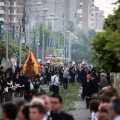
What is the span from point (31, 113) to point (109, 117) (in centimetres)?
105

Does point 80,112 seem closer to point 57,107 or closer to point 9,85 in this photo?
point 9,85

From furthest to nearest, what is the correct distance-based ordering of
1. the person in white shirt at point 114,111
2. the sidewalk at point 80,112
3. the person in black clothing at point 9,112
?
the sidewalk at point 80,112 → the person in black clothing at point 9,112 → the person in white shirt at point 114,111

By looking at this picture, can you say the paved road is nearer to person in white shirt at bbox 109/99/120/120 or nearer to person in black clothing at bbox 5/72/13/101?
person in black clothing at bbox 5/72/13/101

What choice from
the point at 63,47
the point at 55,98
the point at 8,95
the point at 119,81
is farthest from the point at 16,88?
the point at 63,47

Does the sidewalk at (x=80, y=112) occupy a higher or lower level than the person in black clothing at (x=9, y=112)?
lower

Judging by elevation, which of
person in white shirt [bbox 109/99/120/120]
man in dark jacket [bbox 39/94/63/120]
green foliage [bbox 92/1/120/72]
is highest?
green foliage [bbox 92/1/120/72]

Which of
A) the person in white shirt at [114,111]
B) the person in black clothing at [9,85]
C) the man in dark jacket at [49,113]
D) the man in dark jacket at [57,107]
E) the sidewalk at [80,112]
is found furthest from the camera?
the person in black clothing at [9,85]

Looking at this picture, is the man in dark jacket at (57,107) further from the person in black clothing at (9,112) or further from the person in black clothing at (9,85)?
the person in black clothing at (9,85)

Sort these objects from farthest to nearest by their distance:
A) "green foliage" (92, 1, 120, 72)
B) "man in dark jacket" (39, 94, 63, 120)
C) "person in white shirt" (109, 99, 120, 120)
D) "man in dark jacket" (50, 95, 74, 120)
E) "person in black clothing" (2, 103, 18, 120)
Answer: "green foliage" (92, 1, 120, 72)
"man in dark jacket" (50, 95, 74, 120)
"man in dark jacket" (39, 94, 63, 120)
"person in black clothing" (2, 103, 18, 120)
"person in white shirt" (109, 99, 120, 120)

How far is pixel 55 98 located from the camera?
→ 14.7m

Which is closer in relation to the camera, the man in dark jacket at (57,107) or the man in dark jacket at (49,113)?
the man in dark jacket at (49,113)

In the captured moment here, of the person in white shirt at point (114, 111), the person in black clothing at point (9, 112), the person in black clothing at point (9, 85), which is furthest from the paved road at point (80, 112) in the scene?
the person in white shirt at point (114, 111)

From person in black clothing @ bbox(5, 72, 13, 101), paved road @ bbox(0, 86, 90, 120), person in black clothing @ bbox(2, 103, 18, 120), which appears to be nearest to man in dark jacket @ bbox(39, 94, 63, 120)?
person in black clothing @ bbox(2, 103, 18, 120)

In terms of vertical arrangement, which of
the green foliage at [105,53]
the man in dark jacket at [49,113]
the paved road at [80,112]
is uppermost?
the green foliage at [105,53]
